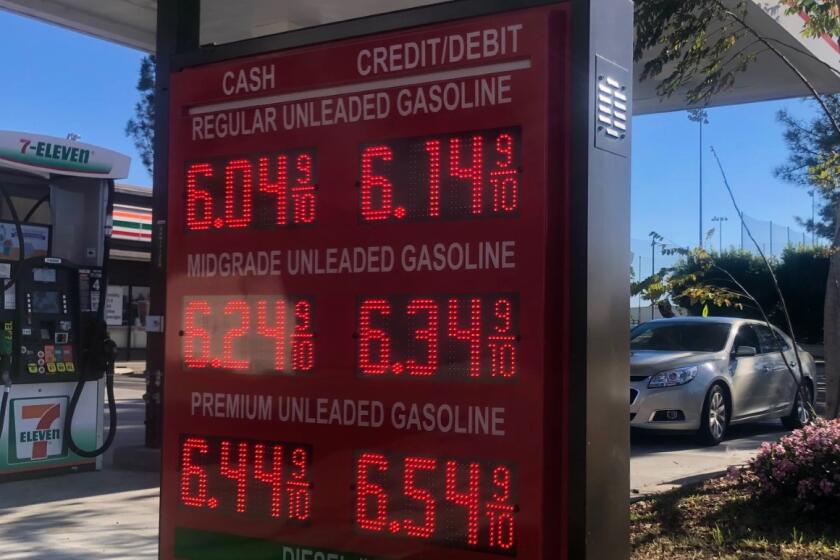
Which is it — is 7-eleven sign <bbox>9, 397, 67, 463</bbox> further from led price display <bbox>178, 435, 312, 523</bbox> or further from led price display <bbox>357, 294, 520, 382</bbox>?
led price display <bbox>357, 294, 520, 382</bbox>

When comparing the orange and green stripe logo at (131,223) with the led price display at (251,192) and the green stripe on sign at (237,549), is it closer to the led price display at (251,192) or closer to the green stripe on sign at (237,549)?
the led price display at (251,192)

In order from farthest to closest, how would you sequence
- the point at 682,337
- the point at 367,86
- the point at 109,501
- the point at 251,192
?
the point at 682,337 < the point at 109,501 < the point at 251,192 < the point at 367,86

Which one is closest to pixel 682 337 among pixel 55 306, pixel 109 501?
pixel 109 501

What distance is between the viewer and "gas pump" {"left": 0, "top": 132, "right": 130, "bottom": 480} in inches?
388

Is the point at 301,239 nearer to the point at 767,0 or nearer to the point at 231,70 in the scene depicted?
the point at 231,70

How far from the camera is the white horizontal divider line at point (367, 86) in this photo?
3588 mm

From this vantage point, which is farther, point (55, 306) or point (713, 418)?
point (713, 418)

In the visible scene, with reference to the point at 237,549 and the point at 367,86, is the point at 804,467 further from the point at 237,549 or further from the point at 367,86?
the point at 367,86

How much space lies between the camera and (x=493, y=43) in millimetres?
3609

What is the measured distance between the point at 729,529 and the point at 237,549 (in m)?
3.95

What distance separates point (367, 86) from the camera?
12.9 feet

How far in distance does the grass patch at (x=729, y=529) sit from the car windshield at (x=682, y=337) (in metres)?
5.46

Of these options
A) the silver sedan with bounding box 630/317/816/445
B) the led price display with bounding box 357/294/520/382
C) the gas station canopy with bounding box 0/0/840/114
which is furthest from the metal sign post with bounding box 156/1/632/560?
the silver sedan with bounding box 630/317/816/445

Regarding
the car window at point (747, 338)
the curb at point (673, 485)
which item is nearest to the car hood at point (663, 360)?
the car window at point (747, 338)
